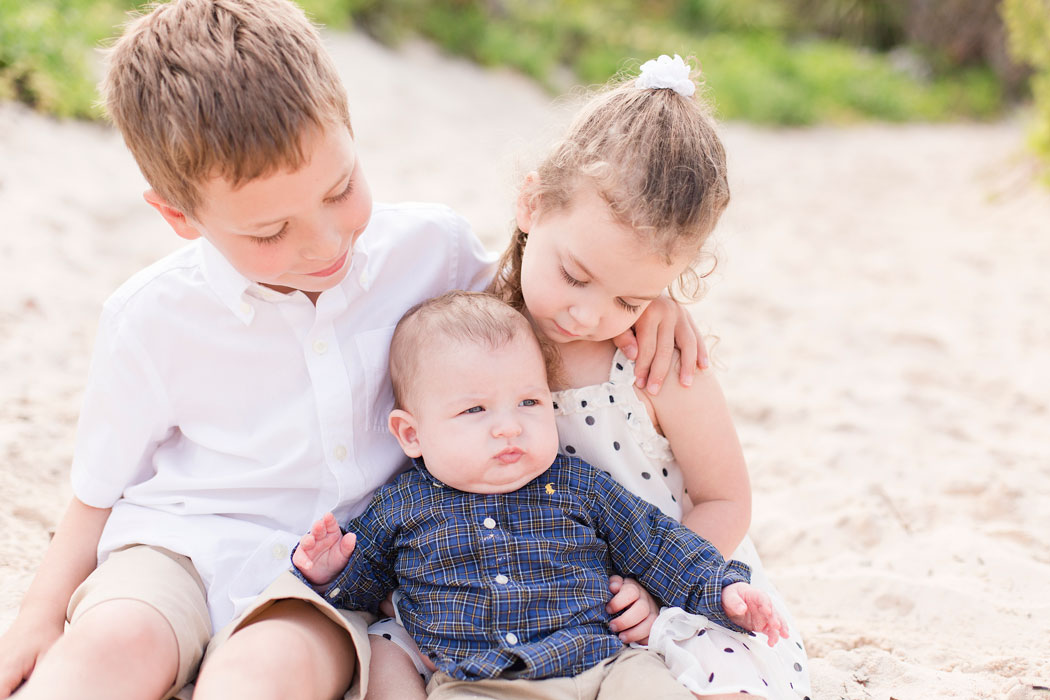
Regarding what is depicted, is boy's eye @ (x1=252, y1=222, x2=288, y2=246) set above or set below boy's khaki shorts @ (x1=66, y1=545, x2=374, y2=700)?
above

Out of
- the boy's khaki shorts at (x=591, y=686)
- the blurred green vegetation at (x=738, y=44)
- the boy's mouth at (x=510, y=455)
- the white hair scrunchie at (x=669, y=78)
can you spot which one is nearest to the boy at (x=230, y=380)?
the boy's khaki shorts at (x=591, y=686)

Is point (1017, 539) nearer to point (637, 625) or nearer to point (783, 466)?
point (783, 466)

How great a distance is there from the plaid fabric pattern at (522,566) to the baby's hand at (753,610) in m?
0.03

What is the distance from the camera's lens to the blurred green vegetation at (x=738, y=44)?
10195 millimetres

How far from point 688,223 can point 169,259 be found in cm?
121

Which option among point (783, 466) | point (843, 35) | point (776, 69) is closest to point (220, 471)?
point (783, 466)

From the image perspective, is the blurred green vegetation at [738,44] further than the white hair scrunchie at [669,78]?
Yes

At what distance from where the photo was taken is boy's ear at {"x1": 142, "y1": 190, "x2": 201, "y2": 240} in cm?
201

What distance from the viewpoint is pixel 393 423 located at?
7.13 feet

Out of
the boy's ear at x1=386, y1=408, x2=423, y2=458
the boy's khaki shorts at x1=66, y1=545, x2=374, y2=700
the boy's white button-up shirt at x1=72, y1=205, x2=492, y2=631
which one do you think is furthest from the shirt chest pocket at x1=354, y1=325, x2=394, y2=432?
the boy's khaki shorts at x1=66, y1=545, x2=374, y2=700

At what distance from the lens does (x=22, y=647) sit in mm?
1990

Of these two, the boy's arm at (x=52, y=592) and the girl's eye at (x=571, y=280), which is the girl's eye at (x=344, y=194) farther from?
the boy's arm at (x=52, y=592)

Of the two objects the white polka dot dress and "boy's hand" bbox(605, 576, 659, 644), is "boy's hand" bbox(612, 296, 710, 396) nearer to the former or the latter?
the white polka dot dress

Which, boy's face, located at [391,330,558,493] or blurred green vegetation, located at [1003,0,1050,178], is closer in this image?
boy's face, located at [391,330,558,493]
